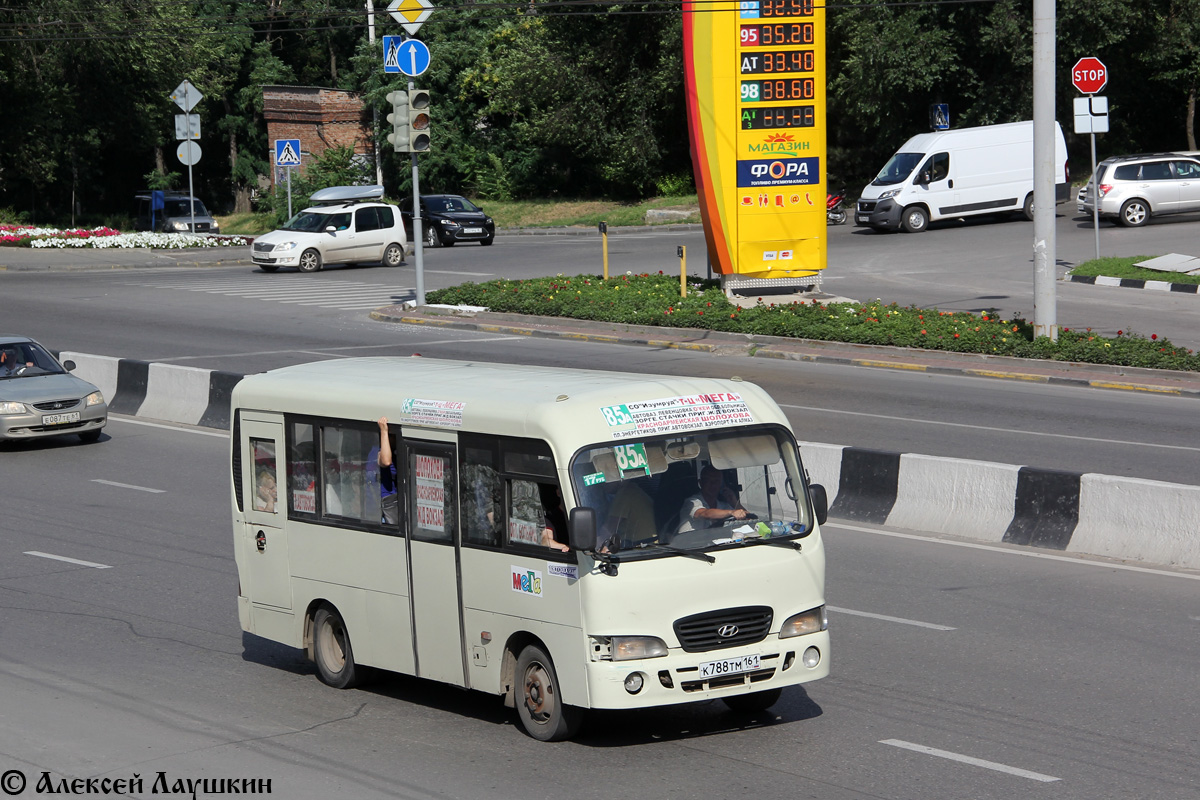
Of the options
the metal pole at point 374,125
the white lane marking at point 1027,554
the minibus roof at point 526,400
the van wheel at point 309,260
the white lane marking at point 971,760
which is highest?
the metal pole at point 374,125

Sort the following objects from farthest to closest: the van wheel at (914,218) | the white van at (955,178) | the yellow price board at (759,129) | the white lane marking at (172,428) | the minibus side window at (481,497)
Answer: the van wheel at (914,218) → the white van at (955,178) → the yellow price board at (759,129) → the white lane marking at (172,428) → the minibus side window at (481,497)

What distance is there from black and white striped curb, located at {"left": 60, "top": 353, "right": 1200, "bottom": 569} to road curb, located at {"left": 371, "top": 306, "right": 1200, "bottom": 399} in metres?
8.15

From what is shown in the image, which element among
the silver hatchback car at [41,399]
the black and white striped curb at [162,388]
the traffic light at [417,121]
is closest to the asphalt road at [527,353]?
the black and white striped curb at [162,388]

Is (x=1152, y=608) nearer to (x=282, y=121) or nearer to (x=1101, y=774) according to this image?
(x=1101, y=774)

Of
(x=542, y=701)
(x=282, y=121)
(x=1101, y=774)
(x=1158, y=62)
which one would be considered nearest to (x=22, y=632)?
(x=542, y=701)

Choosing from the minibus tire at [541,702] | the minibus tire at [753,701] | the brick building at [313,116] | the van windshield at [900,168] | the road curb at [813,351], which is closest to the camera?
the minibus tire at [541,702]

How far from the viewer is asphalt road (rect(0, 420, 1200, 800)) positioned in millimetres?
6895

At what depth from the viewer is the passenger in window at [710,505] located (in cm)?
752

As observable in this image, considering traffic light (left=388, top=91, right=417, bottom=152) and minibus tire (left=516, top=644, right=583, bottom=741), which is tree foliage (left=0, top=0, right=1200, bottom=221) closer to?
traffic light (left=388, top=91, right=417, bottom=152)

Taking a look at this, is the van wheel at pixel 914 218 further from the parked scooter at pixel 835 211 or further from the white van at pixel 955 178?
the parked scooter at pixel 835 211

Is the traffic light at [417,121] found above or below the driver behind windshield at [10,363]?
above

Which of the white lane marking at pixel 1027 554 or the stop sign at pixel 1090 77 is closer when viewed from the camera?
the white lane marking at pixel 1027 554

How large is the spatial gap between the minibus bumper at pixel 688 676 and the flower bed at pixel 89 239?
1487 inches

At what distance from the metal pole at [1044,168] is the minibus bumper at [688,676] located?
1507cm
